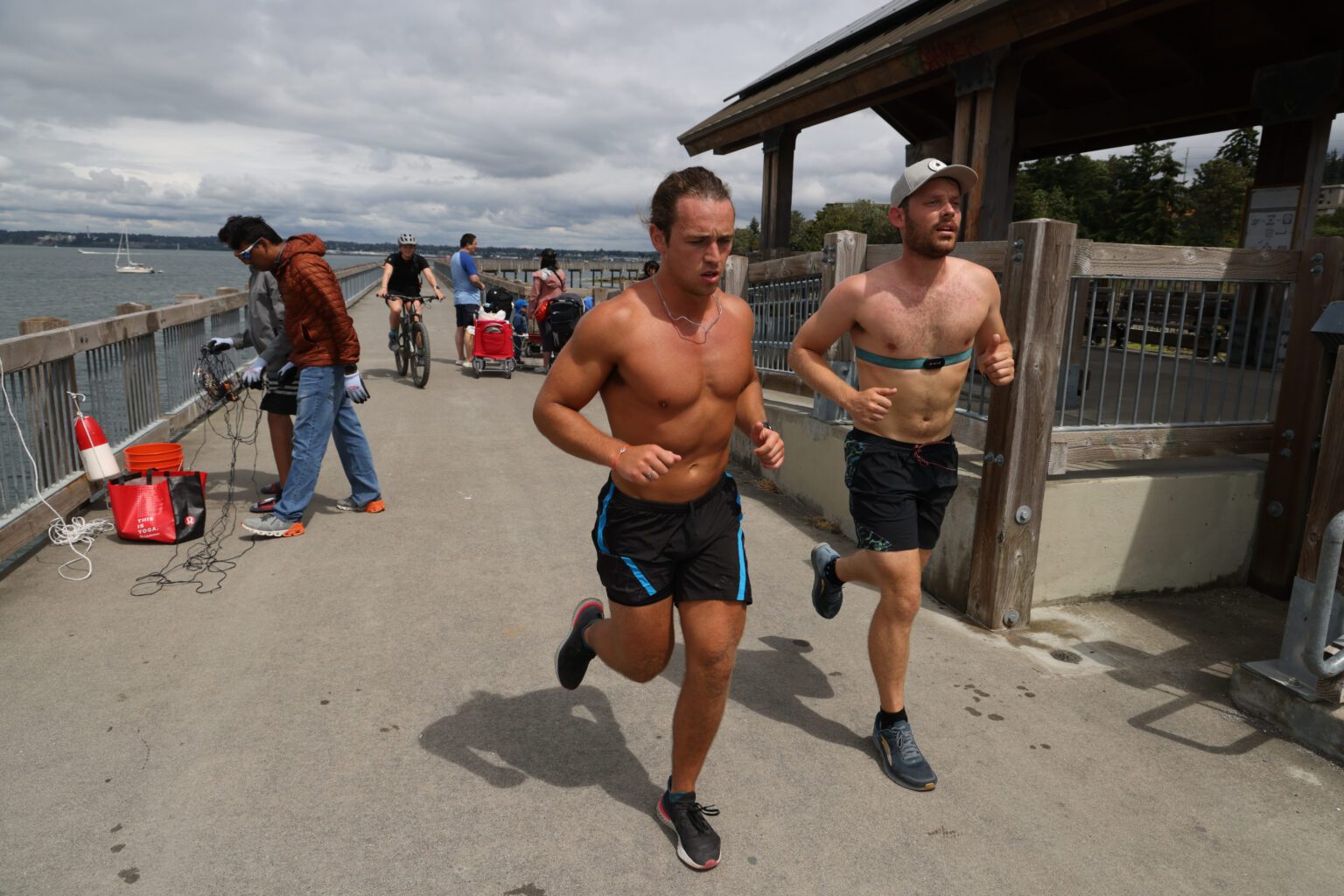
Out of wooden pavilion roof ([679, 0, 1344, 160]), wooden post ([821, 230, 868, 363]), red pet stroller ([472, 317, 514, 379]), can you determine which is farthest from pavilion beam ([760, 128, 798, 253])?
wooden post ([821, 230, 868, 363])

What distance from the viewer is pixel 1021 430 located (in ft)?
14.3

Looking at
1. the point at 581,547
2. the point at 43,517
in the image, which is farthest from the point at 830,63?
the point at 43,517

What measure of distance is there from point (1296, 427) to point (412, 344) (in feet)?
34.4

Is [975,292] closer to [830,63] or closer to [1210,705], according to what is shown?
[1210,705]

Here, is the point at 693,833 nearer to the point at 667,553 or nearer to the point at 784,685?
the point at 667,553

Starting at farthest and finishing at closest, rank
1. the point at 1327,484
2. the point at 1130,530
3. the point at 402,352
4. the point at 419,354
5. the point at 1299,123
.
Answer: the point at 402,352 → the point at 419,354 → the point at 1299,123 → the point at 1130,530 → the point at 1327,484

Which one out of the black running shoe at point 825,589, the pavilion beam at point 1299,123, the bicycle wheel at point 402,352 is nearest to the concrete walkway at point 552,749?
the black running shoe at point 825,589

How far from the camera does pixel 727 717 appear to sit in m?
3.61

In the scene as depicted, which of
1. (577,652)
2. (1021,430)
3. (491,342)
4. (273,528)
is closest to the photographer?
(577,652)

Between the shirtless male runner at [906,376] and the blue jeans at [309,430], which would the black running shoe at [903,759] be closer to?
the shirtless male runner at [906,376]

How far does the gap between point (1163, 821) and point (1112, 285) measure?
110 inches

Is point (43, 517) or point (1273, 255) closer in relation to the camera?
point (1273, 255)

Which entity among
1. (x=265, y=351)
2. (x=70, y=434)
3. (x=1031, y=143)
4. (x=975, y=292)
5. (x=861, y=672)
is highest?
(x=1031, y=143)

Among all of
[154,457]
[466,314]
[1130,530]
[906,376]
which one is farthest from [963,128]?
[466,314]
